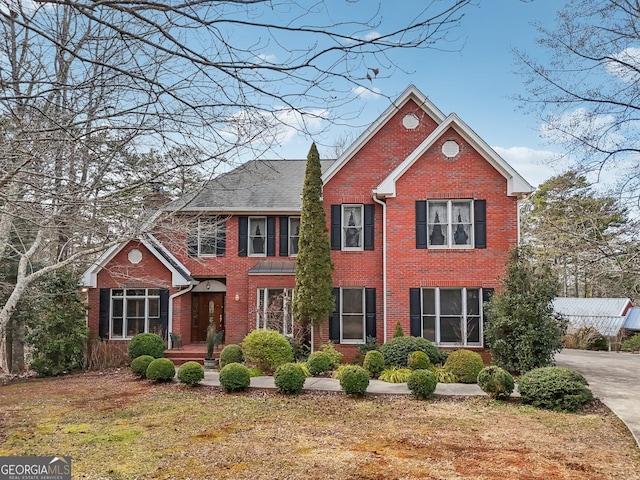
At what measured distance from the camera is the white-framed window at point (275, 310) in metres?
16.9

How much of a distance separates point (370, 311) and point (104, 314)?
9306 mm

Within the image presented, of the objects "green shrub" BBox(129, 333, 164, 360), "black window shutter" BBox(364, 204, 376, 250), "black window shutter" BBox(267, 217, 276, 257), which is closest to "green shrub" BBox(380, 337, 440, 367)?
"black window shutter" BBox(364, 204, 376, 250)

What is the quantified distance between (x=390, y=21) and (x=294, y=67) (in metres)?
0.71

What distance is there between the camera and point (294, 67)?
324cm

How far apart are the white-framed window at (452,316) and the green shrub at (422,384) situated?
175 inches

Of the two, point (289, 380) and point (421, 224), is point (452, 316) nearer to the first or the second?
point (421, 224)

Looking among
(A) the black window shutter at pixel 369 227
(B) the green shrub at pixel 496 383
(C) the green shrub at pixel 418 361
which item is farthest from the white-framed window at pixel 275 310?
(B) the green shrub at pixel 496 383

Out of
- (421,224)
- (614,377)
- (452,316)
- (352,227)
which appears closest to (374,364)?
(452,316)

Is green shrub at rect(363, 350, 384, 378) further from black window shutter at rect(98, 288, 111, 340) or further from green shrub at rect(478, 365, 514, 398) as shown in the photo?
black window shutter at rect(98, 288, 111, 340)

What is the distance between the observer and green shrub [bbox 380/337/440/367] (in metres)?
13.8

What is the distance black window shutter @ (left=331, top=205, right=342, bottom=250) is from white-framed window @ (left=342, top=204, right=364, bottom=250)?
14cm

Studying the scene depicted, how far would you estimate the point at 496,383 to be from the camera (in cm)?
1055

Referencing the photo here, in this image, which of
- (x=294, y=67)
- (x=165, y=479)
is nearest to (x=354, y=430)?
(x=165, y=479)

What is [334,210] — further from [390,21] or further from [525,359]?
[390,21]
